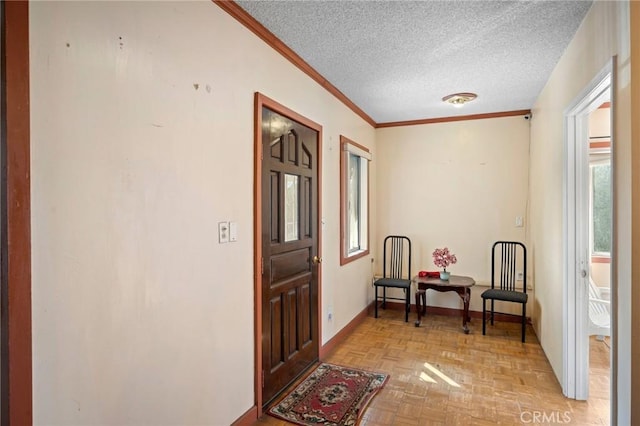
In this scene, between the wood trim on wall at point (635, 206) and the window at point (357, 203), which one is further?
the window at point (357, 203)

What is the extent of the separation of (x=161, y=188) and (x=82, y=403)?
33.2 inches

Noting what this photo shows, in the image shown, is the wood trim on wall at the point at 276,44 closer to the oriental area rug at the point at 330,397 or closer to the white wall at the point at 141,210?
the white wall at the point at 141,210

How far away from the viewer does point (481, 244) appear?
4340mm

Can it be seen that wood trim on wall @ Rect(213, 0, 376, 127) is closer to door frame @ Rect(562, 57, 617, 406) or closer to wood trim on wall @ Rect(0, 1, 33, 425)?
wood trim on wall @ Rect(0, 1, 33, 425)

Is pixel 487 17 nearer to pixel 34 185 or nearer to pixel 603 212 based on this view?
pixel 34 185

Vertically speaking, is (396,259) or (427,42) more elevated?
(427,42)

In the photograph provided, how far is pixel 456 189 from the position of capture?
446 cm

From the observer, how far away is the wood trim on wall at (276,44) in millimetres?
1963

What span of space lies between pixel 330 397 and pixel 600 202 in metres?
4.01

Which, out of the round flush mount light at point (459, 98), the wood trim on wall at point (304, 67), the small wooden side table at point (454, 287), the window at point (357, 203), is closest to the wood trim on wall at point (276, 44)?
the wood trim on wall at point (304, 67)

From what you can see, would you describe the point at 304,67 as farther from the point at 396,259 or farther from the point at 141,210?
the point at 396,259

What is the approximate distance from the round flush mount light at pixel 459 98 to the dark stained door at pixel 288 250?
60.6 inches

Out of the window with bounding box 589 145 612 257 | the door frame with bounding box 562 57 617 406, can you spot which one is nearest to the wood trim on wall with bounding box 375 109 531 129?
the window with bounding box 589 145 612 257

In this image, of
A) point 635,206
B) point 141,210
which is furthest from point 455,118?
point 141,210
